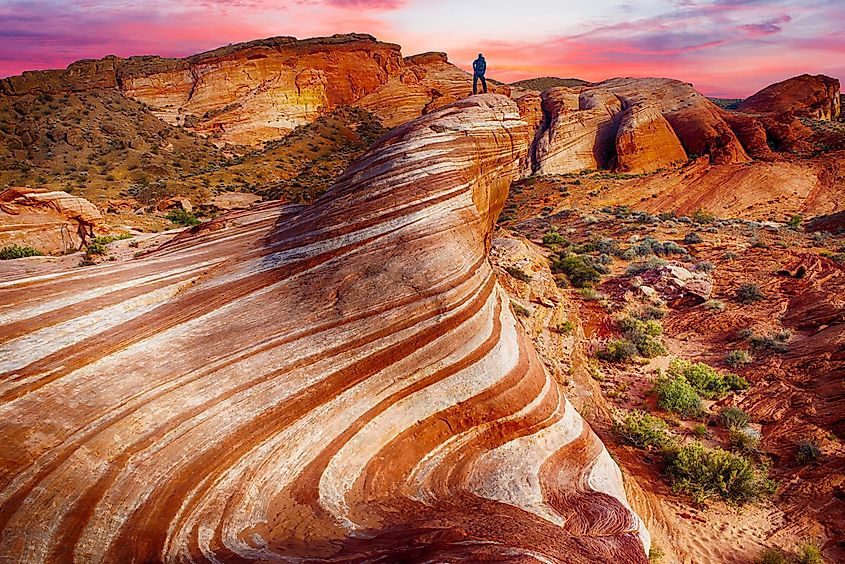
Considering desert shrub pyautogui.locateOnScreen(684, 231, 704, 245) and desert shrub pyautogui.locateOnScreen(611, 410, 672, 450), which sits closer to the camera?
desert shrub pyautogui.locateOnScreen(611, 410, 672, 450)

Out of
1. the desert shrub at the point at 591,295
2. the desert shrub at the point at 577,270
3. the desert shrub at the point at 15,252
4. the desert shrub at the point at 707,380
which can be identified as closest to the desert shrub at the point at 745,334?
the desert shrub at the point at 707,380

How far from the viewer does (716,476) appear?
883 centimetres

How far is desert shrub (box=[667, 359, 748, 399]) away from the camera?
11969mm

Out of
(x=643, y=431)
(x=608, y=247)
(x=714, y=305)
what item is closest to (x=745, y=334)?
(x=714, y=305)

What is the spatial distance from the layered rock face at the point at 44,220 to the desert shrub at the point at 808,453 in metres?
22.9

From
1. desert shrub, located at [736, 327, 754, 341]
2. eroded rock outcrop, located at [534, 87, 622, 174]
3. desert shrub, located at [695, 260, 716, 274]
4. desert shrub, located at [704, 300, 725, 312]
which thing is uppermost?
eroded rock outcrop, located at [534, 87, 622, 174]

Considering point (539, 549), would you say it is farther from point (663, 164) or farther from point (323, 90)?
point (323, 90)

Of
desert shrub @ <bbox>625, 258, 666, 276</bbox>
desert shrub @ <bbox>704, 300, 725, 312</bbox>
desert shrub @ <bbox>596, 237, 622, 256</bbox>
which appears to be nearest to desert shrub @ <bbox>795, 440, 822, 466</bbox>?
desert shrub @ <bbox>704, 300, 725, 312</bbox>

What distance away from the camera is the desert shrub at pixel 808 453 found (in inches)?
361

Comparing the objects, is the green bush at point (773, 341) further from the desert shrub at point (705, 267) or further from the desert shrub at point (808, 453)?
the desert shrub at point (705, 267)

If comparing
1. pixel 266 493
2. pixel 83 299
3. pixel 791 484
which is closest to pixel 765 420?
pixel 791 484

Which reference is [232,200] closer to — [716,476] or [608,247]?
[608,247]

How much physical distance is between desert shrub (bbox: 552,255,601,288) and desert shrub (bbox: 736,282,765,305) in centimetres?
505

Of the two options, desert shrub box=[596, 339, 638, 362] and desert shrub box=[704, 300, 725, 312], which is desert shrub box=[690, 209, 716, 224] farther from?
desert shrub box=[596, 339, 638, 362]
